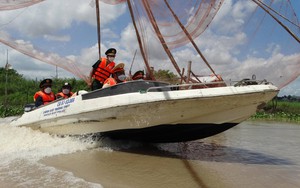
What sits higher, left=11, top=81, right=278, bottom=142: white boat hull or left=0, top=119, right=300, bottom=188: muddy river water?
left=11, top=81, right=278, bottom=142: white boat hull

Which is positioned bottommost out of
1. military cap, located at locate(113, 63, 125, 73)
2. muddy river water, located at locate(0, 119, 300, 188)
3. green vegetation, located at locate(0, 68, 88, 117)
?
muddy river water, located at locate(0, 119, 300, 188)

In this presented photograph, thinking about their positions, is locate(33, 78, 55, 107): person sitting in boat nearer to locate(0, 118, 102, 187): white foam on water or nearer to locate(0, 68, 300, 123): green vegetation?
locate(0, 118, 102, 187): white foam on water

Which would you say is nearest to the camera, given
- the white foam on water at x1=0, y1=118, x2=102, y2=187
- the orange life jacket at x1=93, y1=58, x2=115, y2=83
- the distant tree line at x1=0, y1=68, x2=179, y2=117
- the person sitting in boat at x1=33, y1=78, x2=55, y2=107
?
the white foam on water at x1=0, y1=118, x2=102, y2=187

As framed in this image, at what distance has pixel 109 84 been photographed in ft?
22.8

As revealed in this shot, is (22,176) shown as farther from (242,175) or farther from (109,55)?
(109,55)

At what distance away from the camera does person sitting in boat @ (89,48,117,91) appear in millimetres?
7621

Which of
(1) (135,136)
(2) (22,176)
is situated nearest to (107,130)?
(1) (135,136)

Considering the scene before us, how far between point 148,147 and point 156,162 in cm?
173

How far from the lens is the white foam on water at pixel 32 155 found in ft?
14.6

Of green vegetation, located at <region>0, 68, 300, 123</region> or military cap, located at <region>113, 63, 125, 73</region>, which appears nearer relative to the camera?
military cap, located at <region>113, 63, 125, 73</region>

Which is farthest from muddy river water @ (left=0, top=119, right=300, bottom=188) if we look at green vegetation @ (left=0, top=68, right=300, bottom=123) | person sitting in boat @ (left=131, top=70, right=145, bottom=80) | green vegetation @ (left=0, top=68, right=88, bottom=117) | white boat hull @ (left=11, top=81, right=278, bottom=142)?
green vegetation @ (left=0, top=68, right=88, bottom=117)

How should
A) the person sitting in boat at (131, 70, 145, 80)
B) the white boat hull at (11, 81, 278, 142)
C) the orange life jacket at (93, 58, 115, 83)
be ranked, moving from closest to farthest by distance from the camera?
the white boat hull at (11, 81, 278, 142) < the orange life jacket at (93, 58, 115, 83) < the person sitting in boat at (131, 70, 145, 80)

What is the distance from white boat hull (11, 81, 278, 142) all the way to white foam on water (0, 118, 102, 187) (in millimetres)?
530

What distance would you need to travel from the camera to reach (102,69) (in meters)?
7.63
